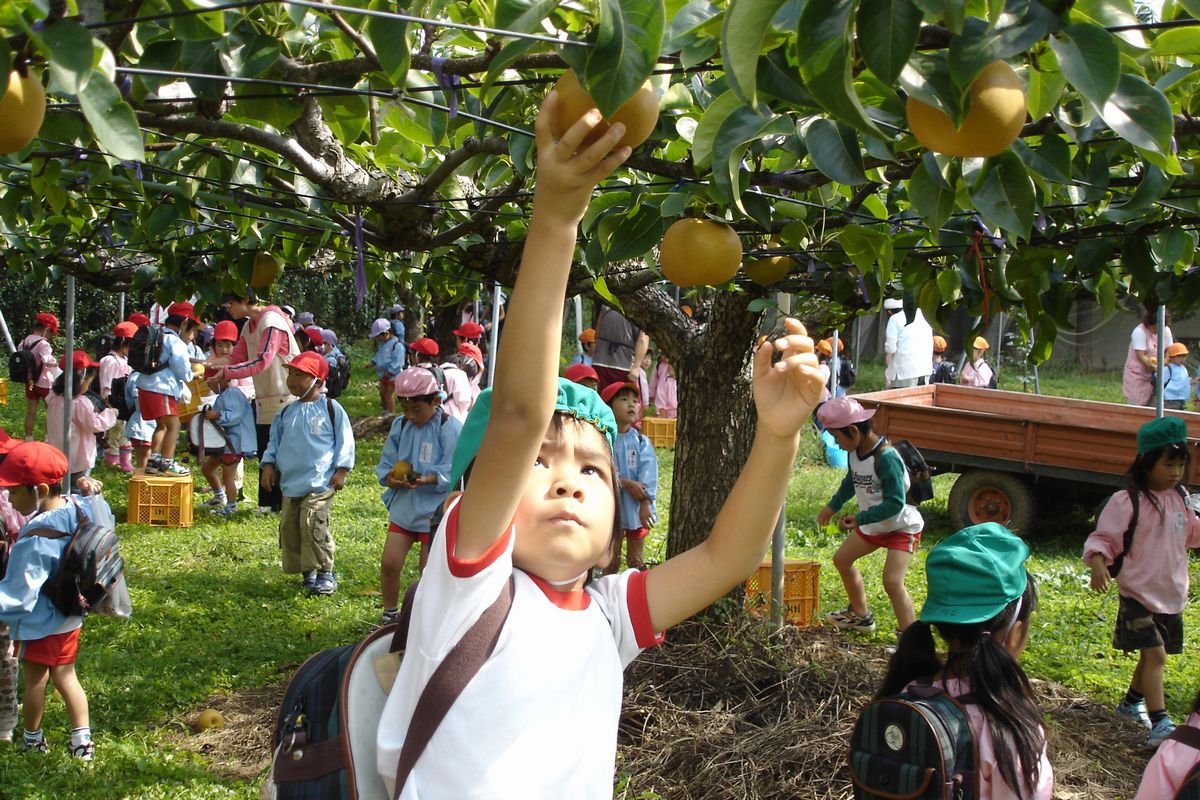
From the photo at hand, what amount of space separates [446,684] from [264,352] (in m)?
6.67

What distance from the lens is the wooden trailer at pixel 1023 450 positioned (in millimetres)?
7727

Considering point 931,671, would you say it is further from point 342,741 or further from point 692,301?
point 692,301

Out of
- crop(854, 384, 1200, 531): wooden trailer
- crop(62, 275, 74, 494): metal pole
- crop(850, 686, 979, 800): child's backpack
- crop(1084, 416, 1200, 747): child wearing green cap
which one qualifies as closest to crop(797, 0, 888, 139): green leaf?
crop(850, 686, 979, 800): child's backpack

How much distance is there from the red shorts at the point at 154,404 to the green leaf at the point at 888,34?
9.49 m

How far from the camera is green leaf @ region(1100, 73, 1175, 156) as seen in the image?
129 centimetres

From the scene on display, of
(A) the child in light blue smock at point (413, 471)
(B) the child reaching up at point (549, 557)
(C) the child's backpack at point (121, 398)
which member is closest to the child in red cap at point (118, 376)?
(C) the child's backpack at point (121, 398)

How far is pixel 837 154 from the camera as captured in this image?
5.41 ft

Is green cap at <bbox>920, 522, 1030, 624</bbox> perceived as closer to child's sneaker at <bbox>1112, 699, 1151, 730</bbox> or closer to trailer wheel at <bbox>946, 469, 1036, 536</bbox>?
child's sneaker at <bbox>1112, 699, 1151, 730</bbox>

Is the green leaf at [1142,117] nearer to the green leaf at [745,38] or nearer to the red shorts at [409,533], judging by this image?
the green leaf at [745,38]

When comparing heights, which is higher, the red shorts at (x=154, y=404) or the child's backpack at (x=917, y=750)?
the red shorts at (x=154, y=404)

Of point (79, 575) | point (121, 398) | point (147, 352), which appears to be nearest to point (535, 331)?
point (79, 575)

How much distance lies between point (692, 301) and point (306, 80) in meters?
4.48

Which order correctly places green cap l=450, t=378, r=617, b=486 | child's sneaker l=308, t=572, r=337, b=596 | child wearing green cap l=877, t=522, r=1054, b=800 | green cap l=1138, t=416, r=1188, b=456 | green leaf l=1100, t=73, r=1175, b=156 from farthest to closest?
child's sneaker l=308, t=572, r=337, b=596, green cap l=1138, t=416, r=1188, b=456, child wearing green cap l=877, t=522, r=1054, b=800, green cap l=450, t=378, r=617, b=486, green leaf l=1100, t=73, r=1175, b=156

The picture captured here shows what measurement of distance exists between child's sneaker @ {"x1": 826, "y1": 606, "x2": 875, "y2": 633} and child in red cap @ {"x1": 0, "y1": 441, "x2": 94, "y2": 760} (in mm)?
3702
